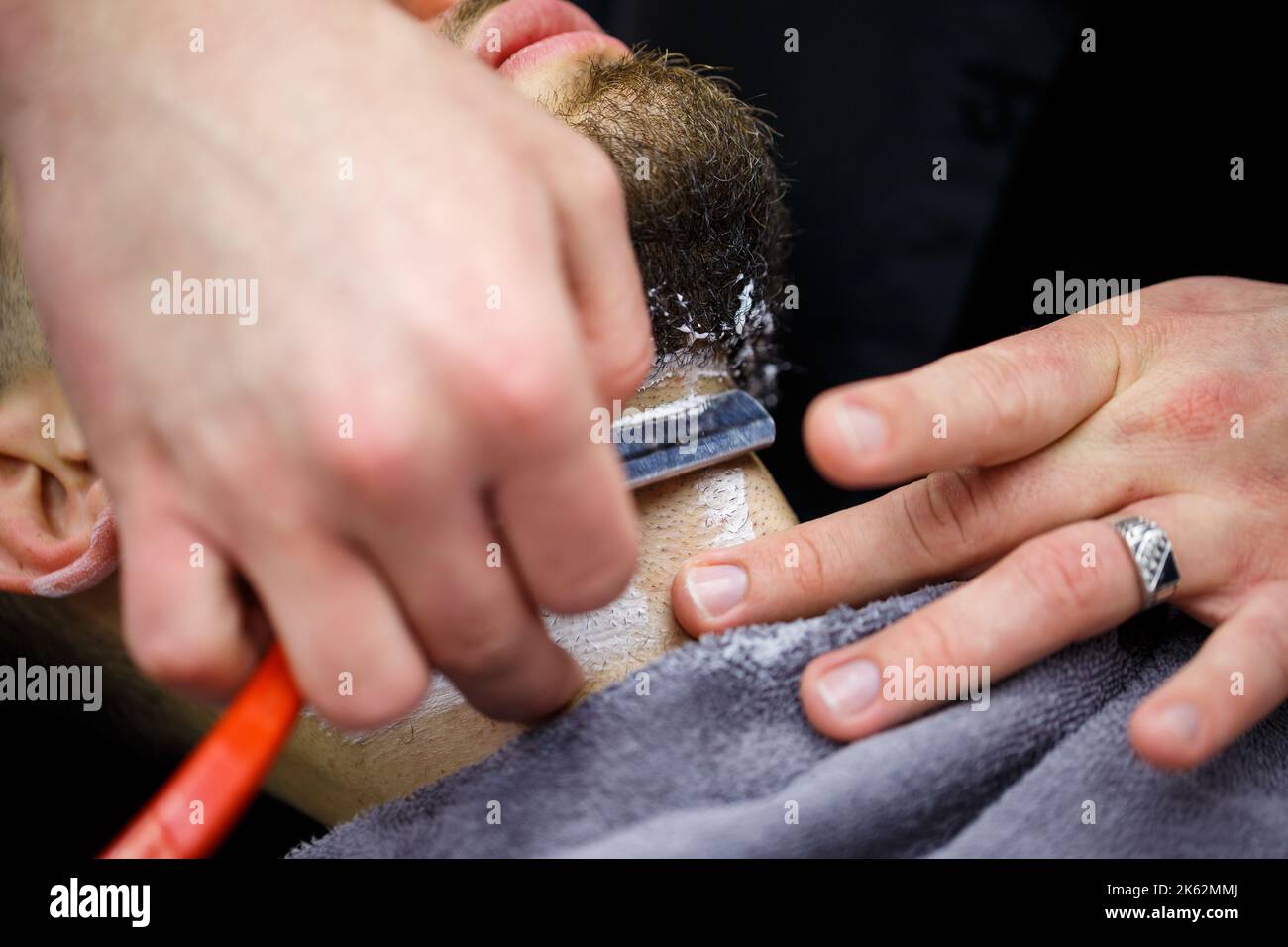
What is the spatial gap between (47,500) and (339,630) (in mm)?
501

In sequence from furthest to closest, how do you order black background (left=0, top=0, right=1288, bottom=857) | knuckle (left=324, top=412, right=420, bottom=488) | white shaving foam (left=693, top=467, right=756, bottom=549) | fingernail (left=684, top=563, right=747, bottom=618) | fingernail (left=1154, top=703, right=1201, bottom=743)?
black background (left=0, top=0, right=1288, bottom=857)
white shaving foam (left=693, top=467, right=756, bottom=549)
fingernail (left=684, top=563, right=747, bottom=618)
fingernail (left=1154, top=703, right=1201, bottom=743)
knuckle (left=324, top=412, right=420, bottom=488)

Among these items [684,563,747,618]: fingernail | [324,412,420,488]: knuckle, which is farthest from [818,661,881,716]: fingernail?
[324,412,420,488]: knuckle

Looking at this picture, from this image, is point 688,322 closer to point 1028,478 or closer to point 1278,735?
point 1028,478

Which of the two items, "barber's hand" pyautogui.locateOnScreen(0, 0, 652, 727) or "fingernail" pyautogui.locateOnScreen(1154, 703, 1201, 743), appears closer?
"barber's hand" pyautogui.locateOnScreen(0, 0, 652, 727)

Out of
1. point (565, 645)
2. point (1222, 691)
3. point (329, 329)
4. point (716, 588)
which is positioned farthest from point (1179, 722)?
point (329, 329)

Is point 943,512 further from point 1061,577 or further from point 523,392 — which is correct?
point 523,392

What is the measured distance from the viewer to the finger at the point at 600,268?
0.49 m

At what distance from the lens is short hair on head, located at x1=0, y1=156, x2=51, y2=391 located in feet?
2.62

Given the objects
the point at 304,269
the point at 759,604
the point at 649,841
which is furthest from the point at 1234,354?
the point at 304,269

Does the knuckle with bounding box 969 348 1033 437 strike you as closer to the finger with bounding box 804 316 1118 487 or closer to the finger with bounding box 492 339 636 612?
the finger with bounding box 804 316 1118 487

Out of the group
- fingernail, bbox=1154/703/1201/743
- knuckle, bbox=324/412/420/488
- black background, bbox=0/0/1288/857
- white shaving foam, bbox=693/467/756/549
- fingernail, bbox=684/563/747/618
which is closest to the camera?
knuckle, bbox=324/412/420/488

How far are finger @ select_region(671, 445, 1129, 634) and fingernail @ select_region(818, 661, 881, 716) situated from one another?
89 mm

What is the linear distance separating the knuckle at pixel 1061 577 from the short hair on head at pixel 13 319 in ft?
2.55

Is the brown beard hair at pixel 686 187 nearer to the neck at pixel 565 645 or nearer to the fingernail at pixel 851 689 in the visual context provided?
the neck at pixel 565 645
